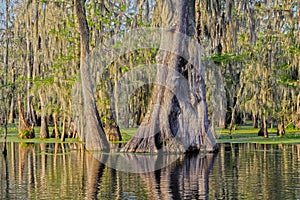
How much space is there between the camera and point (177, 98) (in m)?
27.9

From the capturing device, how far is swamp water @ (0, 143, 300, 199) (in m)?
14.1

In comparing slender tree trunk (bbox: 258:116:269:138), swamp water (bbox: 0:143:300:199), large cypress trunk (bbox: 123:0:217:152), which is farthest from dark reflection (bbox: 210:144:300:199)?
slender tree trunk (bbox: 258:116:269:138)

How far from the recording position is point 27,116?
3994cm

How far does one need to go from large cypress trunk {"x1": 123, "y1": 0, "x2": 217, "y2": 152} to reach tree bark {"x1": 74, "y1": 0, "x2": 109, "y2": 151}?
2.55 meters

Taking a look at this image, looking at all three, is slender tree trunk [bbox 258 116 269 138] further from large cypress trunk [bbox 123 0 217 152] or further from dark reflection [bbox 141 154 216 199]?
dark reflection [bbox 141 154 216 199]

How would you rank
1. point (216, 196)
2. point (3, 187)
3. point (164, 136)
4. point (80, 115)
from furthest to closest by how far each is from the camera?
point (80, 115)
point (164, 136)
point (3, 187)
point (216, 196)

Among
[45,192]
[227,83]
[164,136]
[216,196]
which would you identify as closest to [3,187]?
[45,192]

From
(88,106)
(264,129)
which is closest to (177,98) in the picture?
(88,106)

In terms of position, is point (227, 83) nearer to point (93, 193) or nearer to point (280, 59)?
point (280, 59)

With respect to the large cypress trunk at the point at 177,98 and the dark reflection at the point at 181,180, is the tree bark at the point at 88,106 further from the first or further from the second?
the dark reflection at the point at 181,180

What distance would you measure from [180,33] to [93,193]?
47.7 feet

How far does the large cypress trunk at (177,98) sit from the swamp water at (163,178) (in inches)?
74.0

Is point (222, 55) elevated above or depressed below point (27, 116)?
above

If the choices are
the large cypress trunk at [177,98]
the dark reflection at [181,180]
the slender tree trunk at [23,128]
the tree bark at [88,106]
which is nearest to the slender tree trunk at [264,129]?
the large cypress trunk at [177,98]
